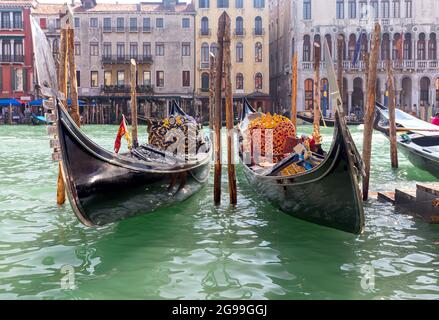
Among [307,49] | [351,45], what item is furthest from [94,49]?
[351,45]

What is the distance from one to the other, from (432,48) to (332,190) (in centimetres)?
2267

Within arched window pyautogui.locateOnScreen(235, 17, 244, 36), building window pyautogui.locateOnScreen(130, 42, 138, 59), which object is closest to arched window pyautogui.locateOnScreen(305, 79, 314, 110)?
arched window pyautogui.locateOnScreen(235, 17, 244, 36)

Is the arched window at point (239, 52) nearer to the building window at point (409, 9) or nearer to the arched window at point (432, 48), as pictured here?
the building window at point (409, 9)

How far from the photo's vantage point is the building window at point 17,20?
83.2 ft

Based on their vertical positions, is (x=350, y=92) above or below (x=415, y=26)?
below

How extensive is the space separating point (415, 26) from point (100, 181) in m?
22.9

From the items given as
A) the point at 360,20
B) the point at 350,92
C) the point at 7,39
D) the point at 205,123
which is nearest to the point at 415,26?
the point at 360,20

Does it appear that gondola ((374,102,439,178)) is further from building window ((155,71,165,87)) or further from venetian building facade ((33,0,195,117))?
building window ((155,71,165,87))

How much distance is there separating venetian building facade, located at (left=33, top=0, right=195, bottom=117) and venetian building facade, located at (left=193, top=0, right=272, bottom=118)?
45 centimetres

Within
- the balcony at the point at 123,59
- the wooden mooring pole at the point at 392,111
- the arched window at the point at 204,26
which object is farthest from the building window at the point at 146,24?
the wooden mooring pole at the point at 392,111

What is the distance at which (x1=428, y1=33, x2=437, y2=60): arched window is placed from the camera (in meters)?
24.4

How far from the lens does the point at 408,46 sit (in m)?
24.6
